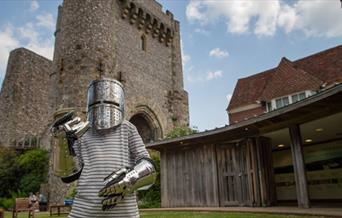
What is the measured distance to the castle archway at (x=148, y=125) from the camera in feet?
68.3

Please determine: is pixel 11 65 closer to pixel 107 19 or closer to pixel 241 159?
pixel 107 19

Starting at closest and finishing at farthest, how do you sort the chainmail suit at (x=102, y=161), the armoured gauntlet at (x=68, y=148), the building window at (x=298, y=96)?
1. the chainmail suit at (x=102, y=161)
2. the armoured gauntlet at (x=68, y=148)
3. the building window at (x=298, y=96)

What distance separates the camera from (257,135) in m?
11.0

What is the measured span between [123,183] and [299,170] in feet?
26.8

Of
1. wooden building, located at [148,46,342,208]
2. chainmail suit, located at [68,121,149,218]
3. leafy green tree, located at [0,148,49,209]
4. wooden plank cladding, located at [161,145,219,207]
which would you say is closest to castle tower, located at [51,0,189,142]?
leafy green tree, located at [0,148,49,209]

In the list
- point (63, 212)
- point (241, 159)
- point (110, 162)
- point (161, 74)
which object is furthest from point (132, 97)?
point (110, 162)

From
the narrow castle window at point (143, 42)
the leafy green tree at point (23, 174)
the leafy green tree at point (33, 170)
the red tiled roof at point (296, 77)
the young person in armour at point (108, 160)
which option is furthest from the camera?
the narrow castle window at point (143, 42)

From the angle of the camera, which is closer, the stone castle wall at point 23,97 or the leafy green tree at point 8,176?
the leafy green tree at point 8,176

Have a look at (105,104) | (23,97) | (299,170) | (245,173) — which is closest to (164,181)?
(245,173)

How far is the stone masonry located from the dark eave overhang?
258 inches

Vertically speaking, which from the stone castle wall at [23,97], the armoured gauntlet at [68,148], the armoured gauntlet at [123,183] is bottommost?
the armoured gauntlet at [123,183]

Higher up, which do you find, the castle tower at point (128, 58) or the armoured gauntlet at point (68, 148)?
the castle tower at point (128, 58)

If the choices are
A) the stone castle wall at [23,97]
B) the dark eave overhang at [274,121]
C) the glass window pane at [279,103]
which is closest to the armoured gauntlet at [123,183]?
the dark eave overhang at [274,121]

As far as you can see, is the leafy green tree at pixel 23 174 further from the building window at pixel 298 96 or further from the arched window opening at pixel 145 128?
the building window at pixel 298 96
